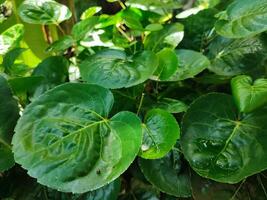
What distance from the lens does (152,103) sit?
1.92ft

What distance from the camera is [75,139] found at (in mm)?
465

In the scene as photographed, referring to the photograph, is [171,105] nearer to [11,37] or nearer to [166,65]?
[166,65]

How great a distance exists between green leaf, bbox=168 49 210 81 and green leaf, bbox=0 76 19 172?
0.70 feet

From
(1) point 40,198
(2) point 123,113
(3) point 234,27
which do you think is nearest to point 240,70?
(3) point 234,27

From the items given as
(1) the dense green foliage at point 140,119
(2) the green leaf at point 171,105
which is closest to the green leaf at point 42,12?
(1) the dense green foliage at point 140,119

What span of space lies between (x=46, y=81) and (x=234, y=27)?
28cm

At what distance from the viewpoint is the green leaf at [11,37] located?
67 cm

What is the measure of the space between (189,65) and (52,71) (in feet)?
0.68

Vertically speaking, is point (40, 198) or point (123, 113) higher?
point (123, 113)

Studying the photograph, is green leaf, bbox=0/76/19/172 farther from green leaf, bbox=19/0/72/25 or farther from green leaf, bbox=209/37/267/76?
green leaf, bbox=209/37/267/76

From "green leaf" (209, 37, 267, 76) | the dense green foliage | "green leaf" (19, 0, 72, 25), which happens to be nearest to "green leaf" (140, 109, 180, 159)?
the dense green foliage

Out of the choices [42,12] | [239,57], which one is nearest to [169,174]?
[239,57]

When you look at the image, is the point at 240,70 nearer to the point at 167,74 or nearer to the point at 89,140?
the point at 167,74

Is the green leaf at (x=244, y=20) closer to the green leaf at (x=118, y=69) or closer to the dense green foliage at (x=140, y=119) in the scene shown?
the dense green foliage at (x=140, y=119)
